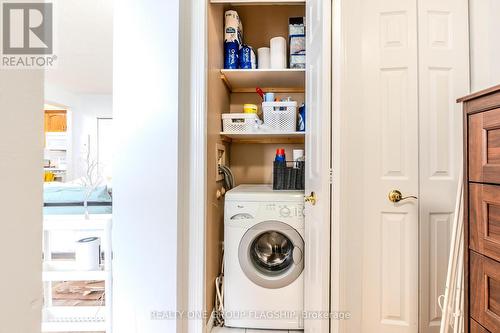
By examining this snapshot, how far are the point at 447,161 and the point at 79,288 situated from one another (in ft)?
10.4

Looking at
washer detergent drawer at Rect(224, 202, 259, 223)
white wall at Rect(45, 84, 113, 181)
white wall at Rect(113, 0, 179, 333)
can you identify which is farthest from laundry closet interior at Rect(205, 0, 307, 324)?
white wall at Rect(45, 84, 113, 181)

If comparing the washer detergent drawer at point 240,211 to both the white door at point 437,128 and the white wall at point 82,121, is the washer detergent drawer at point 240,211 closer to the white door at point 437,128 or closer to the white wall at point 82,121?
the white door at point 437,128

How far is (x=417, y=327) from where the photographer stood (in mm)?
1534

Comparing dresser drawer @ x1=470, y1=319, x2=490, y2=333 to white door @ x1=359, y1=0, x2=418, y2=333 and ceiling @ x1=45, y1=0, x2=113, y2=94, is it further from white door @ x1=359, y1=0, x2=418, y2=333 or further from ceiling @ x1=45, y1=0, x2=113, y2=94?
ceiling @ x1=45, y1=0, x2=113, y2=94

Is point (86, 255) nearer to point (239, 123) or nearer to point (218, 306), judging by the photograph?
point (218, 306)

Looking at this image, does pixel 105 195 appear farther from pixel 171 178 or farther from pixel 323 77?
pixel 323 77

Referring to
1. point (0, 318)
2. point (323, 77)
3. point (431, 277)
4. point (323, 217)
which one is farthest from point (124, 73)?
point (431, 277)

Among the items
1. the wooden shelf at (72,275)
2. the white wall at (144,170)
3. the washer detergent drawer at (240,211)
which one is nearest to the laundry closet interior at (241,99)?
the washer detergent drawer at (240,211)

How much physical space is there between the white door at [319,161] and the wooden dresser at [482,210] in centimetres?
50

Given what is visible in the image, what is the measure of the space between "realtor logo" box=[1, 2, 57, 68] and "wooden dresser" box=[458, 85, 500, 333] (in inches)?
50.4

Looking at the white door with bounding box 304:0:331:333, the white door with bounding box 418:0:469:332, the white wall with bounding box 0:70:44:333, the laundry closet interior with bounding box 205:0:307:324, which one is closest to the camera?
the white wall with bounding box 0:70:44:333

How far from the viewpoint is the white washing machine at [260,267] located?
5.85 ft

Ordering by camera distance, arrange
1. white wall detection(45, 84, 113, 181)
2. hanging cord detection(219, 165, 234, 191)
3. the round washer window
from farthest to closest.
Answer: white wall detection(45, 84, 113, 181) → hanging cord detection(219, 165, 234, 191) → the round washer window

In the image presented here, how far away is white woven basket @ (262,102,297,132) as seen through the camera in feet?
6.67
